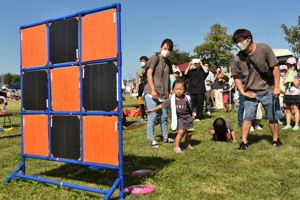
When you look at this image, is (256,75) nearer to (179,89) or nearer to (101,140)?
(179,89)

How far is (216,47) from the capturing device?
71.2 meters

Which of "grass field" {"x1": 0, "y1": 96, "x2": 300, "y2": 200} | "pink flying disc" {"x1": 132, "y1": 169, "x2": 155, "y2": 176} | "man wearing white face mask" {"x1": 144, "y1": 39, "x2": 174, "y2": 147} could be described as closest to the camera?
"grass field" {"x1": 0, "y1": 96, "x2": 300, "y2": 200}

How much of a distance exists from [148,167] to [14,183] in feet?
6.83

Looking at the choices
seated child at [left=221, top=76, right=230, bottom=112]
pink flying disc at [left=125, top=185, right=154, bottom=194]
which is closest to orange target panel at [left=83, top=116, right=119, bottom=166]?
pink flying disc at [left=125, top=185, right=154, bottom=194]

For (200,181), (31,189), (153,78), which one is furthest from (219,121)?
(31,189)

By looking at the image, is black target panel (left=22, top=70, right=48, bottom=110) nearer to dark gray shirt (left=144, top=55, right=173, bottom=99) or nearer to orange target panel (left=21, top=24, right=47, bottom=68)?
orange target panel (left=21, top=24, right=47, bottom=68)

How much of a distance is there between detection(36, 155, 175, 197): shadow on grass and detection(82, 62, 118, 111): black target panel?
1.20m

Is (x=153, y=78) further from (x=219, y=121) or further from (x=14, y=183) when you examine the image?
(x=14, y=183)

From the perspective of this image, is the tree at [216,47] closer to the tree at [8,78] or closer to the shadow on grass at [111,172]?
the shadow on grass at [111,172]

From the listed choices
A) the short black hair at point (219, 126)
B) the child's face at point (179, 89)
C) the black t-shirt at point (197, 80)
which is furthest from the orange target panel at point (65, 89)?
the black t-shirt at point (197, 80)

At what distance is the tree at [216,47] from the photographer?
2793 inches

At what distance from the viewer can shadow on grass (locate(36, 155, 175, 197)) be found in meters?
4.22

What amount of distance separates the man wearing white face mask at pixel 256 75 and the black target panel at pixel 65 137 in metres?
3.51

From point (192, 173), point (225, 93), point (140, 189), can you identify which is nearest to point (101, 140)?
point (140, 189)
